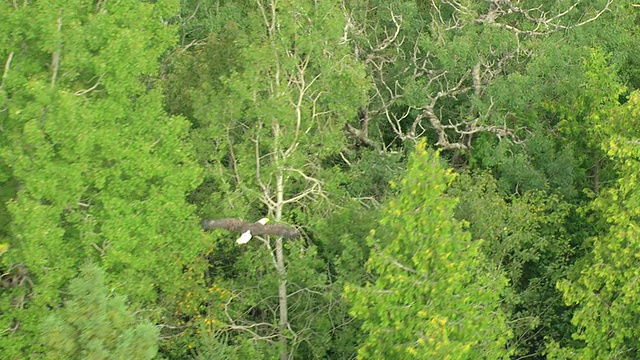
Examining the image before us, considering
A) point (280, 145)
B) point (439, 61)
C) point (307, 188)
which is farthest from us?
point (439, 61)

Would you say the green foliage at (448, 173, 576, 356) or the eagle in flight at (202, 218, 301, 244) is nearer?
the eagle in flight at (202, 218, 301, 244)

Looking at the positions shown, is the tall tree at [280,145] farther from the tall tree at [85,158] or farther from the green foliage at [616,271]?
the green foliage at [616,271]

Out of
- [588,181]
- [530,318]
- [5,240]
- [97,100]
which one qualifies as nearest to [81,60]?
[97,100]

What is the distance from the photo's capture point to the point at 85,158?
22.6 metres

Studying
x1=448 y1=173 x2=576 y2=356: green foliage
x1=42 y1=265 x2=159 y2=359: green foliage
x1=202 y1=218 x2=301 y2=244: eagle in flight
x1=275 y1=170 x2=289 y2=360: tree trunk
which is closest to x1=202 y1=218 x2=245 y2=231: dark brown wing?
x1=202 y1=218 x2=301 y2=244: eagle in flight

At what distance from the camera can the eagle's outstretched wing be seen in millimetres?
24234

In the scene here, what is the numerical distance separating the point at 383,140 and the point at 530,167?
6.18 metres

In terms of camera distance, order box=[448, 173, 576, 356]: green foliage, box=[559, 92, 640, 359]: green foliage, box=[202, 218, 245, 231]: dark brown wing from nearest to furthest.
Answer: box=[559, 92, 640, 359]: green foliage, box=[202, 218, 245, 231]: dark brown wing, box=[448, 173, 576, 356]: green foliage

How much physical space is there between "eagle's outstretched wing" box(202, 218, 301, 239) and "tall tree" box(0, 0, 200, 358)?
0.53 metres

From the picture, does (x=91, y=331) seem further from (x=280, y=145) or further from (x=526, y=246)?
(x=526, y=246)

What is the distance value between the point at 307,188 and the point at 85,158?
6.96 meters

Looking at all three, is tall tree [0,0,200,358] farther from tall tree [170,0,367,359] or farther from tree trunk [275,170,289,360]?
tree trunk [275,170,289,360]

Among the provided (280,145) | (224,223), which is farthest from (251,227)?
(280,145)

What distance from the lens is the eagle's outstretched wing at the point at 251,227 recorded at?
2423 cm
